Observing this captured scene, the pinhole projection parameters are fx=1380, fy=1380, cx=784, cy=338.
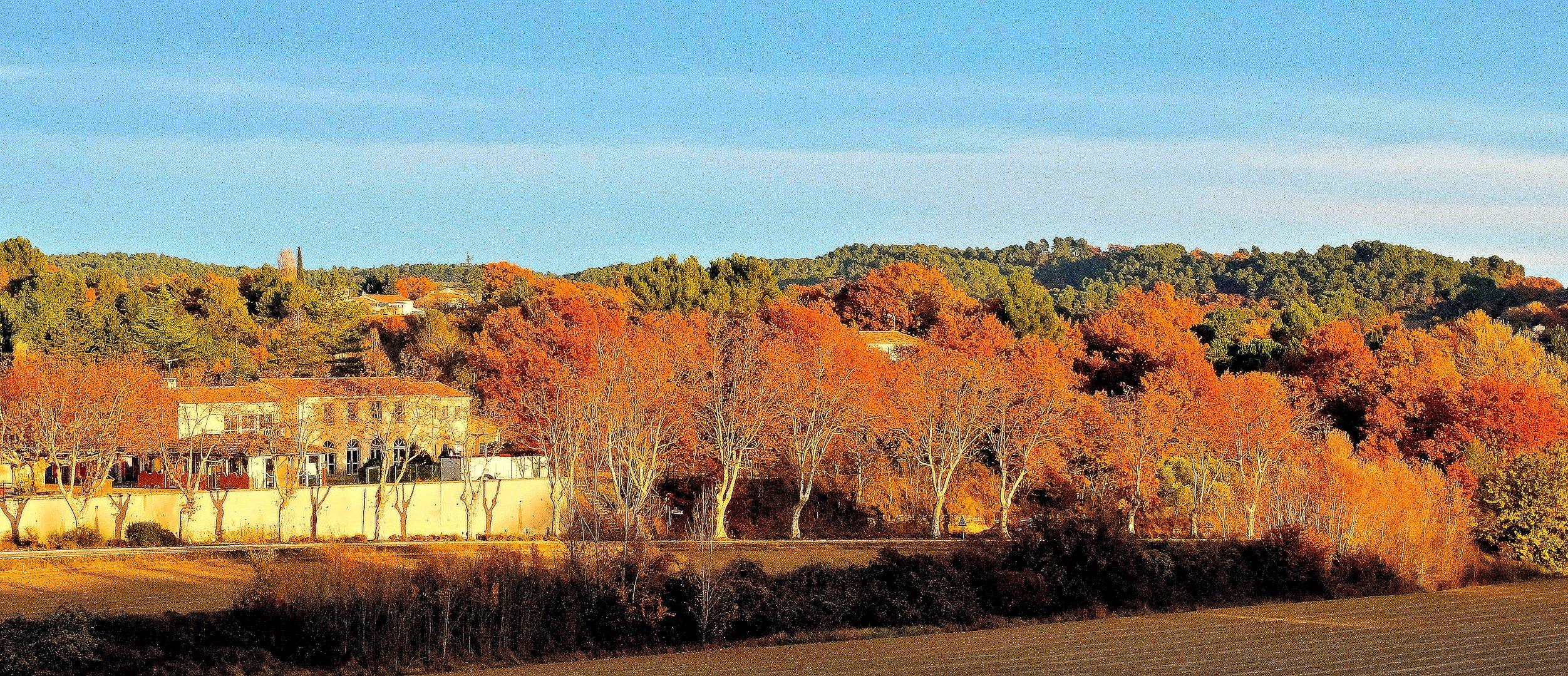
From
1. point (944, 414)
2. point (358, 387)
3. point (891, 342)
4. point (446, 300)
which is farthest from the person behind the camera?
point (446, 300)

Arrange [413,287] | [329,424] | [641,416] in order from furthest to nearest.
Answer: [413,287], [329,424], [641,416]

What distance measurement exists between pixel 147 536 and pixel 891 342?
40863 millimetres

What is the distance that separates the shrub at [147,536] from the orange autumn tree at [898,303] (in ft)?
150

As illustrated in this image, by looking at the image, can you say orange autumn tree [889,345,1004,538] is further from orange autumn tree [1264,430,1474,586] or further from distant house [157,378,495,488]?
distant house [157,378,495,488]

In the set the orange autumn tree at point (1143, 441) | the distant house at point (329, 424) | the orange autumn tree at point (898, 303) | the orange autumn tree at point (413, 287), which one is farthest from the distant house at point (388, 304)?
the orange autumn tree at point (1143, 441)

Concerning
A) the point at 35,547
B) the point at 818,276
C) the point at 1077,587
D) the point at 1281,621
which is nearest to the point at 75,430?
the point at 35,547

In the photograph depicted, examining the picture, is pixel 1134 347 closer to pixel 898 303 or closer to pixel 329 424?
pixel 898 303

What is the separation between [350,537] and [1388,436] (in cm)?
4052

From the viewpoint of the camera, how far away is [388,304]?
99875mm

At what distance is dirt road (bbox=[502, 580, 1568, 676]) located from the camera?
28750mm

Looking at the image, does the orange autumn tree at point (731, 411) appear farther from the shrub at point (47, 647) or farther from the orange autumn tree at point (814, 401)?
the shrub at point (47, 647)

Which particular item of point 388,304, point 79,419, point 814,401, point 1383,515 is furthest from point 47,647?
point 388,304

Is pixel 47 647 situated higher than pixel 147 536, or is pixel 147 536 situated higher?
pixel 147 536

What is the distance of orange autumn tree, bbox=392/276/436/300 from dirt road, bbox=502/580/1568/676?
91.6m
